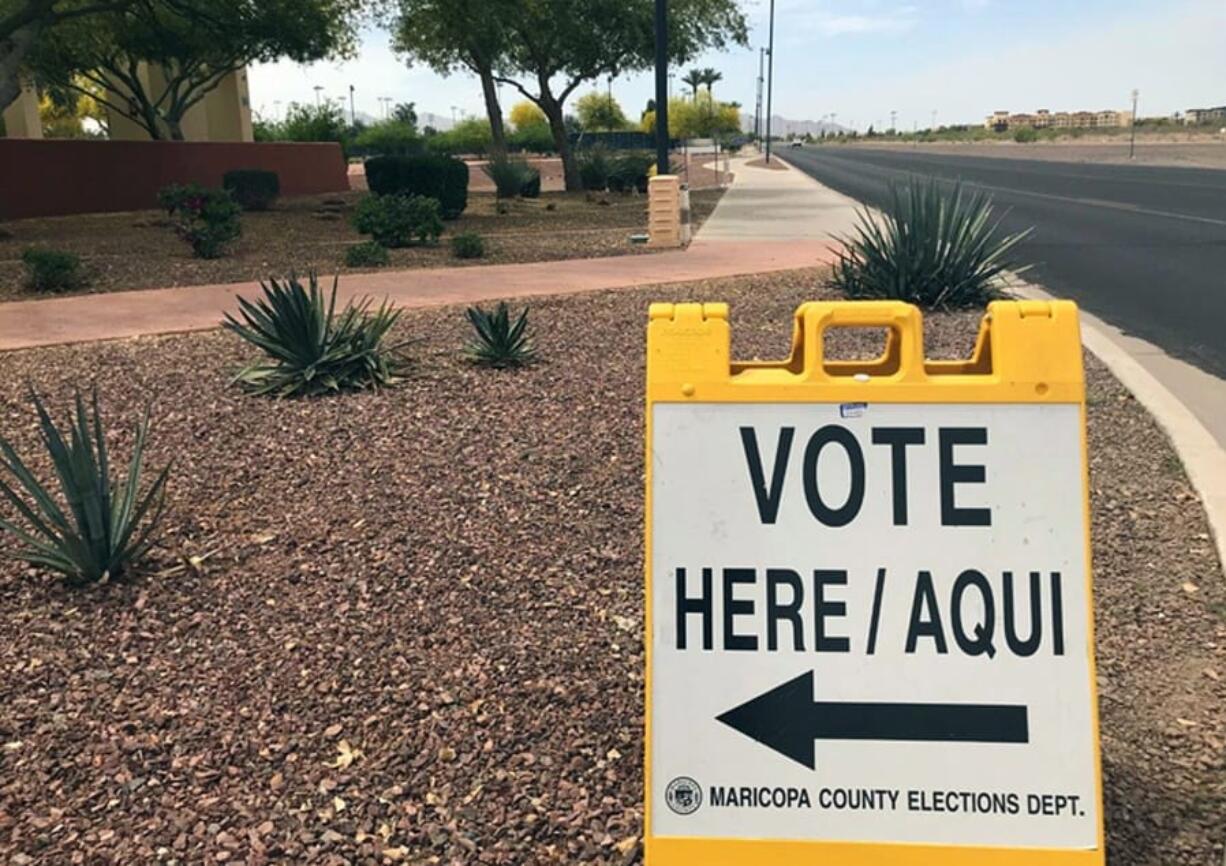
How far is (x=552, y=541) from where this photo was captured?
15.2 feet

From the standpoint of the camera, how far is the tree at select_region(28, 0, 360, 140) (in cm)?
1964

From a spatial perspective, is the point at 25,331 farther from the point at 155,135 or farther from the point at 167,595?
the point at 155,135

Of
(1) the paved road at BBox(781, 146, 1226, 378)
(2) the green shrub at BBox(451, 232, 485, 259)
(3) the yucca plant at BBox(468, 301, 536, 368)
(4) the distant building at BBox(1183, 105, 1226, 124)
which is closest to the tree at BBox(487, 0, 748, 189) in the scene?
(1) the paved road at BBox(781, 146, 1226, 378)

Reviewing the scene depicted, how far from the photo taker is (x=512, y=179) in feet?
94.2

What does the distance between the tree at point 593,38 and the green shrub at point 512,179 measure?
2.98 m

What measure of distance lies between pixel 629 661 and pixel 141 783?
1.44 metres

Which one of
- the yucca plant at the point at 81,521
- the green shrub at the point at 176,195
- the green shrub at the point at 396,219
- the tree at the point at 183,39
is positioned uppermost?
the tree at the point at 183,39

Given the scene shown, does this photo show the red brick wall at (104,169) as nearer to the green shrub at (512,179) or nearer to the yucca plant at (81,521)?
the green shrub at (512,179)

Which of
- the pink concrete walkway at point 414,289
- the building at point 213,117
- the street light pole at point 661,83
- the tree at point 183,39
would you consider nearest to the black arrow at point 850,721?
the pink concrete walkway at point 414,289

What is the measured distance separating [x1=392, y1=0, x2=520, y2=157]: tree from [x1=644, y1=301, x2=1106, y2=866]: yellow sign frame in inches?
836

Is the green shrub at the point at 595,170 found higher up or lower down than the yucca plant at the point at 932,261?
higher up

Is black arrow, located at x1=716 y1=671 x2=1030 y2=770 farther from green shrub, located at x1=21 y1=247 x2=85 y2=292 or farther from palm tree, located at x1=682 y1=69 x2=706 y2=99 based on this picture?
palm tree, located at x1=682 y1=69 x2=706 y2=99

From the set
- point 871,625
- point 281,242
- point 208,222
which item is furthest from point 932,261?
point 281,242

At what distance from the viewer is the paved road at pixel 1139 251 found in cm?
1008
